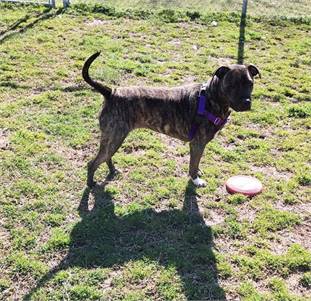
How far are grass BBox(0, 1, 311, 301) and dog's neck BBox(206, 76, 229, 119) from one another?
1.11m

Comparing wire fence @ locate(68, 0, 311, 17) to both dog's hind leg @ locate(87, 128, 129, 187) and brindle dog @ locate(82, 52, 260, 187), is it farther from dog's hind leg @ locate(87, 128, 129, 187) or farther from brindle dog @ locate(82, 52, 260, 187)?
dog's hind leg @ locate(87, 128, 129, 187)

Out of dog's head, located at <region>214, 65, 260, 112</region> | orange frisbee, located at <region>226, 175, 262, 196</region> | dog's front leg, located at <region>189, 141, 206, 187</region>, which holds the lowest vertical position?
orange frisbee, located at <region>226, 175, 262, 196</region>

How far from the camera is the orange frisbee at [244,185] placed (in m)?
6.07

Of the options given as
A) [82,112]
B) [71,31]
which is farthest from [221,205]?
[71,31]

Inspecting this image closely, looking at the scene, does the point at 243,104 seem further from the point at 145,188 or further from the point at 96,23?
the point at 96,23

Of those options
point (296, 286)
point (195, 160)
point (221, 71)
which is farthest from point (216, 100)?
point (296, 286)

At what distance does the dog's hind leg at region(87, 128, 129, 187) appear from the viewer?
5664mm

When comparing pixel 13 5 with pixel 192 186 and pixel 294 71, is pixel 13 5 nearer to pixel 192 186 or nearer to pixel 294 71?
pixel 294 71

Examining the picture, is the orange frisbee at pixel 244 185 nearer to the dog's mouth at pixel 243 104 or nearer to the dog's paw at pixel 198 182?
the dog's paw at pixel 198 182

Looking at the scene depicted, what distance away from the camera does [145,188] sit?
6.19m

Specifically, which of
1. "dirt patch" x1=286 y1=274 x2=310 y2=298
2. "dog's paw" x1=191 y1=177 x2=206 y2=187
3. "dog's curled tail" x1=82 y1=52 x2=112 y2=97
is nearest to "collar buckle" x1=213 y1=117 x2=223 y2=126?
"dog's paw" x1=191 y1=177 x2=206 y2=187

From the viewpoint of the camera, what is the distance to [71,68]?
29.6 ft

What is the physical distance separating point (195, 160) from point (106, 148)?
1.12m

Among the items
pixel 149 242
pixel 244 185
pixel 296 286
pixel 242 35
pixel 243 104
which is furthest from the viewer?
pixel 242 35
